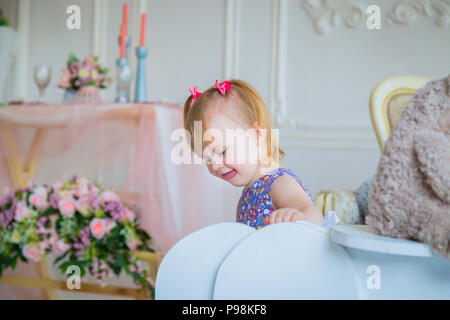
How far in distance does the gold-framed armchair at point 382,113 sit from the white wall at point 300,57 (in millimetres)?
940

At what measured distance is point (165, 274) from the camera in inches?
23.1

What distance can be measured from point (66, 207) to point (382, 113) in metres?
1.10

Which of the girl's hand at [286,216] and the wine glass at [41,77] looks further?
the wine glass at [41,77]

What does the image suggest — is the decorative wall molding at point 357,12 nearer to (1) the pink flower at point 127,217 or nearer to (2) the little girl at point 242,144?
(1) the pink flower at point 127,217

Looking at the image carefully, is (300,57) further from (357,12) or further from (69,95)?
(69,95)

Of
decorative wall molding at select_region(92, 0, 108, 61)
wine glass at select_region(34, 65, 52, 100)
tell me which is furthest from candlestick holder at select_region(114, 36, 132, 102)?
decorative wall molding at select_region(92, 0, 108, 61)

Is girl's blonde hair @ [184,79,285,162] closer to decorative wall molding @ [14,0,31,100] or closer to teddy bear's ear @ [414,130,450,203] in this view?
teddy bear's ear @ [414,130,450,203]

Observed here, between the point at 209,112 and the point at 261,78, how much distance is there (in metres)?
1.58

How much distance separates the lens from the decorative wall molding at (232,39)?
2475 millimetres

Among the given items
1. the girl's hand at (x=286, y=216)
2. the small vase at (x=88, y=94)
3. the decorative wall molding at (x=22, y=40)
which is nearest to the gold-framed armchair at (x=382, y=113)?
the girl's hand at (x=286, y=216)

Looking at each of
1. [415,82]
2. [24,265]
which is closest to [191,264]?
[415,82]

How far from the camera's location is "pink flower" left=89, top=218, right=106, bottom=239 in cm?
152

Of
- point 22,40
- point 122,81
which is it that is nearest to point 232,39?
point 122,81
